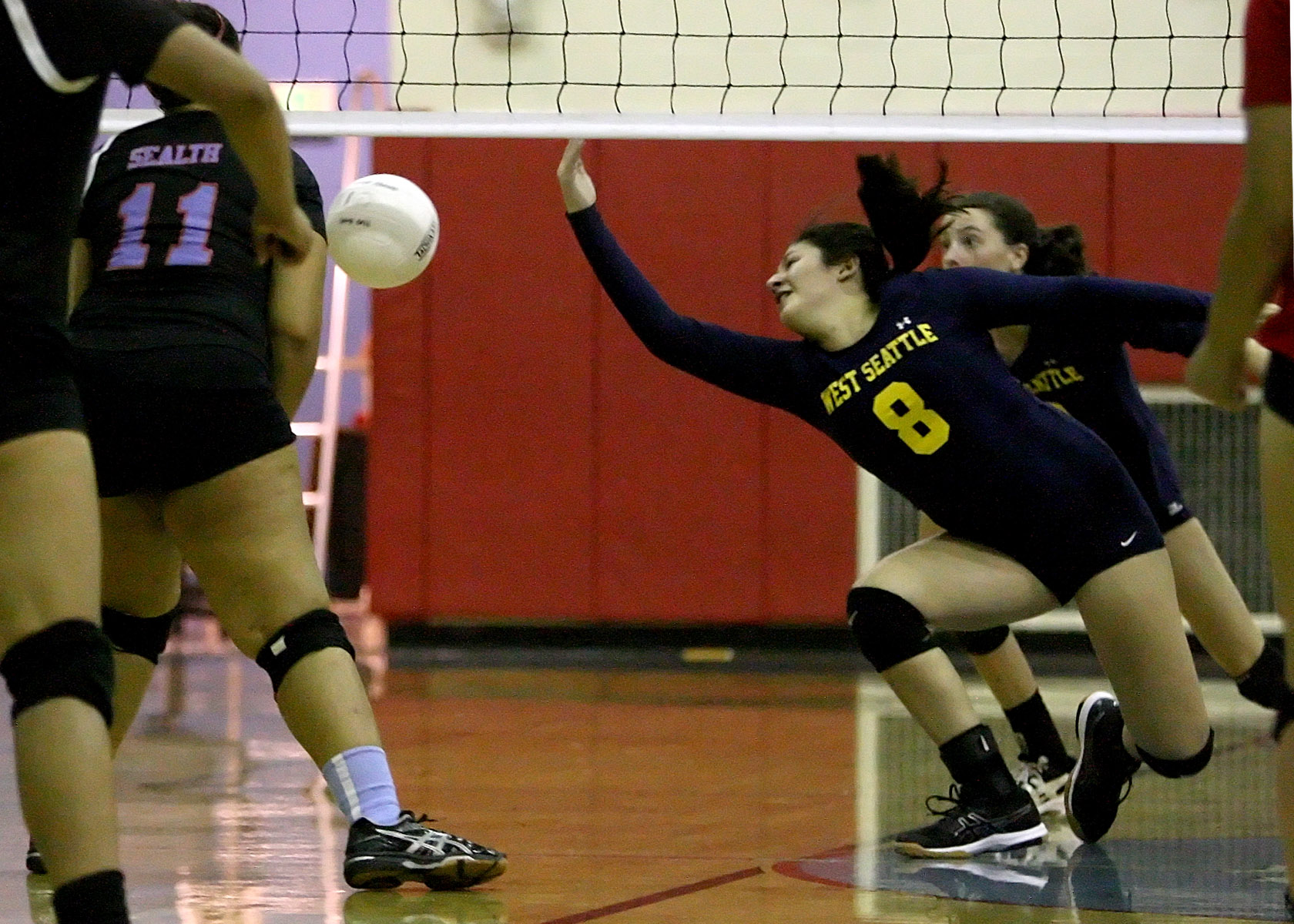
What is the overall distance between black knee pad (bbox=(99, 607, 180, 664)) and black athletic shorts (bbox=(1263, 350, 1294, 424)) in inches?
90.7

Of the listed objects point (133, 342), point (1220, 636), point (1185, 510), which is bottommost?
point (1220, 636)

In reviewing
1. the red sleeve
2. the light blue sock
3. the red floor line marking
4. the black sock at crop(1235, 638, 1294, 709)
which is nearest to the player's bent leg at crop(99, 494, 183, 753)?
the light blue sock

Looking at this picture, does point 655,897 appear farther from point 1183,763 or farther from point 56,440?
point 56,440

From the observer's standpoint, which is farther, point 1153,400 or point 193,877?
point 1153,400

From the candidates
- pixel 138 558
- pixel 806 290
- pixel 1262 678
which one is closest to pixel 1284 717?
pixel 806 290

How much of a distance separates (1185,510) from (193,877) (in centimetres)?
272

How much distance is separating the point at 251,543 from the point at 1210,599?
102 inches

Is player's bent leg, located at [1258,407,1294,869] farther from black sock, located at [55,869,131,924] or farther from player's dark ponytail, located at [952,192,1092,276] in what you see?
player's dark ponytail, located at [952,192,1092,276]

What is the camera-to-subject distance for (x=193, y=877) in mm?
3732

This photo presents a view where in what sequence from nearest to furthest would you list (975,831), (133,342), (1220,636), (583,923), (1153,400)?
(583,923)
(133,342)
(975,831)
(1220,636)
(1153,400)

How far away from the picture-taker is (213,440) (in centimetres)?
345

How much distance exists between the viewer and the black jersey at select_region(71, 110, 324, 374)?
3564 millimetres

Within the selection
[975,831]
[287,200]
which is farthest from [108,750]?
[975,831]

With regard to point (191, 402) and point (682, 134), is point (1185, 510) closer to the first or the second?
point (682, 134)
